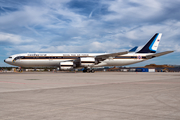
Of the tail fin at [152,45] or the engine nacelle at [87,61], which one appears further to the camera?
the tail fin at [152,45]

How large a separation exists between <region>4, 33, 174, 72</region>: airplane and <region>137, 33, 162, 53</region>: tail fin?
6.31ft

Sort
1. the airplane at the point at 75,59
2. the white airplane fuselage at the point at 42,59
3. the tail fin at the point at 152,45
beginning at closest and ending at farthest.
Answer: the airplane at the point at 75,59 < the white airplane fuselage at the point at 42,59 < the tail fin at the point at 152,45

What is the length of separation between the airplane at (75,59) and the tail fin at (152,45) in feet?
6.31

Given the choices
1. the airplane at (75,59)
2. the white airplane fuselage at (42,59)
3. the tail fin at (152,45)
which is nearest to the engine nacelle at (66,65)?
the airplane at (75,59)

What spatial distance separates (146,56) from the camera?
153ft

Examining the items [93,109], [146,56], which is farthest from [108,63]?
[93,109]

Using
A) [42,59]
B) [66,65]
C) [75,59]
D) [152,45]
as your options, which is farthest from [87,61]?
[152,45]

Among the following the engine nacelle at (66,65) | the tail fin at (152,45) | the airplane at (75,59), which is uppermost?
the tail fin at (152,45)

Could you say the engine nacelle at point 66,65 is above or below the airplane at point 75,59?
Result: below

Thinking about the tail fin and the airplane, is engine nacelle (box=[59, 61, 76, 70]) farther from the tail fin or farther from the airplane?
the tail fin

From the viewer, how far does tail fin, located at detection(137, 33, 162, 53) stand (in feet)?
159

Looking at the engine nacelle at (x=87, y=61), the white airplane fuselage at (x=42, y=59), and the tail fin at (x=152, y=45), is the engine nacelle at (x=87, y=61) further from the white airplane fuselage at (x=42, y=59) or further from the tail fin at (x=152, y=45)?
the tail fin at (x=152, y=45)

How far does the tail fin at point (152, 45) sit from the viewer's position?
4834 cm

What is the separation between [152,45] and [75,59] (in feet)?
68.2
